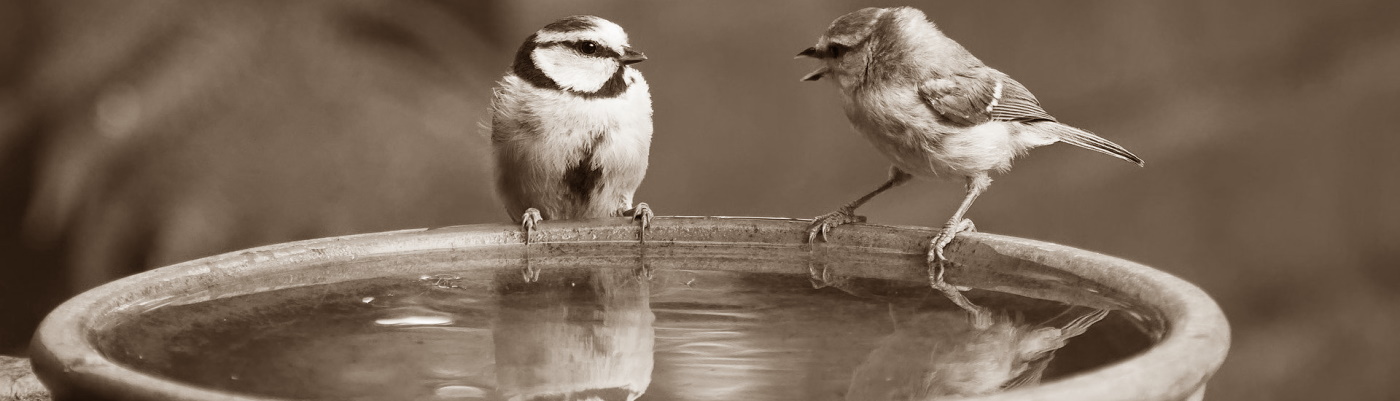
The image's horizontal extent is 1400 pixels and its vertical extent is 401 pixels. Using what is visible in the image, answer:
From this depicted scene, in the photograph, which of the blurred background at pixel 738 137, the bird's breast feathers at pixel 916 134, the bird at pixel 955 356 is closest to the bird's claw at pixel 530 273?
the bird at pixel 955 356

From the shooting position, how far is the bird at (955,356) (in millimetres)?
1582

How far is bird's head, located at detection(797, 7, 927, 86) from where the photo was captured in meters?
2.88

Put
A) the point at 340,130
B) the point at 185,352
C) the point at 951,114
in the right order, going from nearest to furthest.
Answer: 1. the point at 185,352
2. the point at 951,114
3. the point at 340,130

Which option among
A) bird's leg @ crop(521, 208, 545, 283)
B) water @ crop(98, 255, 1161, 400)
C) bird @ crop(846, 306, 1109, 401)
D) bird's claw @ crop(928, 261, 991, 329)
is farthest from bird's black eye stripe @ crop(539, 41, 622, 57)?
bird @ crop(846, 306, 1109, 401)

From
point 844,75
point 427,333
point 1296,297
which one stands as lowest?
point 1296,297

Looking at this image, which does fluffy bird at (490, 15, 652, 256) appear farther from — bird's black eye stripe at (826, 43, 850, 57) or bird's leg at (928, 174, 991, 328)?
bird's leg at (928, 174, 991, 328)

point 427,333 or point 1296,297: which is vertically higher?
point 427,333

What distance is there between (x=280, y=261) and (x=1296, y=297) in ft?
8.18

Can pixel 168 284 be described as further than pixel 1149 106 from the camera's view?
No

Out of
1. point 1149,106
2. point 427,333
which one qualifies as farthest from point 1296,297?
point 427,333

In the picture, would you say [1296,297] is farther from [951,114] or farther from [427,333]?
[427,333]

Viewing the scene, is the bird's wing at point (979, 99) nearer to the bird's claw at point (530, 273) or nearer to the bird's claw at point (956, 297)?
the bird's claw at point (956, 297)

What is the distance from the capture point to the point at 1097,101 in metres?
3.77

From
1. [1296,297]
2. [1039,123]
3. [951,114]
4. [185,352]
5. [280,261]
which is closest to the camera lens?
[185,352]
